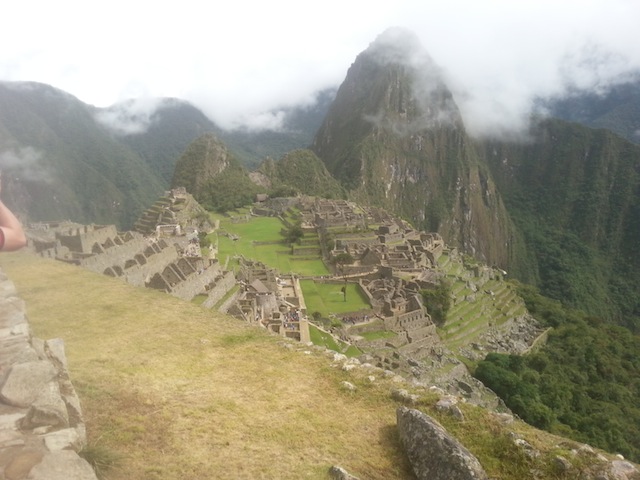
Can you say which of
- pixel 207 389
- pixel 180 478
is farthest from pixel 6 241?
pixel 207 389

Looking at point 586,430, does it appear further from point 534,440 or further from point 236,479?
point 236,479

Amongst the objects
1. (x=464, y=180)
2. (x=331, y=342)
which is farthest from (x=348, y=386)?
(x=464, y=180)

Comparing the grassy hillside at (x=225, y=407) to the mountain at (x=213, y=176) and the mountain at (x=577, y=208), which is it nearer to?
the mountain at (x=213, y=176)

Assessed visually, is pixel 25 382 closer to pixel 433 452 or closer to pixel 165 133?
pixel 433 452

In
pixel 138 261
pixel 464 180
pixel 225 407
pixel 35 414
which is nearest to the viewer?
pixel 35 414

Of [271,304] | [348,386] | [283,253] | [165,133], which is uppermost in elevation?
[165,133]

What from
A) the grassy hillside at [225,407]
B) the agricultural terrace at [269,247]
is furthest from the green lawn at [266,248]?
the grassy hillside at [225,407]

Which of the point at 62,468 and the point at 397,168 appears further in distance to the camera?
the point at 397,168

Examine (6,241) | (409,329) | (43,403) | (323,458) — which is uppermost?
(6,241)
